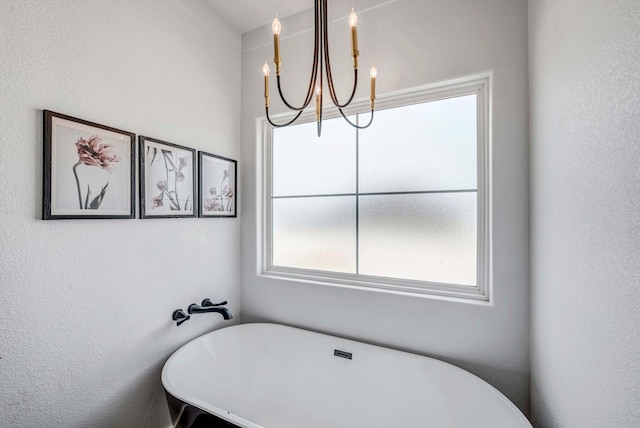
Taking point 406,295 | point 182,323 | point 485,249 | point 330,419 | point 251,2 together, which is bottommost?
point 330,419

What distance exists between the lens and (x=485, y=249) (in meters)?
1.48

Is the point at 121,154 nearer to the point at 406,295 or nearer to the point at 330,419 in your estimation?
the point at 406,295

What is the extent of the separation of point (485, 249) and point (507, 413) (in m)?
0.73

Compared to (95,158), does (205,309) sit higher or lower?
lower

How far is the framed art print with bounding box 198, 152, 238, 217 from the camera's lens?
178cm

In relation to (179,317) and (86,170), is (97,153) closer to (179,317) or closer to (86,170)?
(86,170)

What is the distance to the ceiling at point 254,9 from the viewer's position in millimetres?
1789

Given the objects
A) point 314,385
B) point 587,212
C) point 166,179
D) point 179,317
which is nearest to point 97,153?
point 166,179

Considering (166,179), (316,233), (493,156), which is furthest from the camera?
(316,233)

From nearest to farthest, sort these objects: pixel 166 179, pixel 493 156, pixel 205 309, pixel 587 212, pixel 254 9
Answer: pixel 587 212, pixel 493 156, pixel 166 179, pixel 205 309, pixel 254 9

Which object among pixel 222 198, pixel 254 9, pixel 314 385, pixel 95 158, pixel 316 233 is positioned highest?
pixel 254 9

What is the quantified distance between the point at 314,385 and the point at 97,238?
1408 mm

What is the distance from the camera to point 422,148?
1652 mm

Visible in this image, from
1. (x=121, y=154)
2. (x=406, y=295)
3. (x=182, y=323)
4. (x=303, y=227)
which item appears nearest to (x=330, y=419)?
(x=406, y=295)
